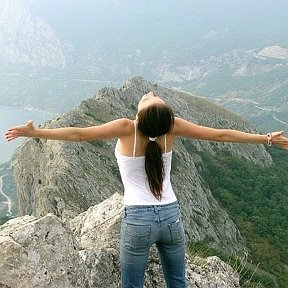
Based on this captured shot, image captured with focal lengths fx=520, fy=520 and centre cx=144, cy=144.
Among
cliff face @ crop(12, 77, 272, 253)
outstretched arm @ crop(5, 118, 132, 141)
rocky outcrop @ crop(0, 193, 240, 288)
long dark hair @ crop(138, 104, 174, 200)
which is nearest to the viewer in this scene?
long dark hair @ crop(138, 104, 174, 200)

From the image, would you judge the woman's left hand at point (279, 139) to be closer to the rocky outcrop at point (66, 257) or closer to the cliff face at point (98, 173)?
the rocky outcrop at point (66, 257)

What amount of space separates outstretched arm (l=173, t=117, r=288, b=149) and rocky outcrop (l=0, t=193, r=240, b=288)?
244 centimetres

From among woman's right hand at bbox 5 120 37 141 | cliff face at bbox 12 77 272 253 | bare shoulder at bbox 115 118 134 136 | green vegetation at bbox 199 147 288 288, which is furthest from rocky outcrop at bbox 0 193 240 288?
green vegetation at bbox 199 147 288 288

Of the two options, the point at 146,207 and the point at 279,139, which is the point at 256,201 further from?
the point at 146,207

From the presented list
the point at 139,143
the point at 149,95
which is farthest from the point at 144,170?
the point at 149,95

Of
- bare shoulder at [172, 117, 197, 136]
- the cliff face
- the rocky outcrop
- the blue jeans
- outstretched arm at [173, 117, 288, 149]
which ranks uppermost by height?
bare shoulder at [172, 117, 197, 136]

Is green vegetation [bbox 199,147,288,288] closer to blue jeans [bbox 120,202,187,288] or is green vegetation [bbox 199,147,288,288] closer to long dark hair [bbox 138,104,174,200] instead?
blue jeans [bbox 120,202,187,288]

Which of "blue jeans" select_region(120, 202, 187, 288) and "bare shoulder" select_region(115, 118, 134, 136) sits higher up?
"bare shoulder" select_region(115, 118, 134, 136)

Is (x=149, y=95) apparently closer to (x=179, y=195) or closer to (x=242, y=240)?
(x=179, y=195)

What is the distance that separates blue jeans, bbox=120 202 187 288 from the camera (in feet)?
21.1

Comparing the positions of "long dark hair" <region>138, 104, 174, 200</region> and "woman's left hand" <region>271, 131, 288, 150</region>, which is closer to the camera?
"long dark hair" <region>138, 104, 174, 200</region>

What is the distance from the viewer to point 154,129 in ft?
20.4

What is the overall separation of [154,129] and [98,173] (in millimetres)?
25865

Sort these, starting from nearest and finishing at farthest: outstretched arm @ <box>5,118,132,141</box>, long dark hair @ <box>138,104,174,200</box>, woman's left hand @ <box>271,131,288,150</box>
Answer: long dark hair @ <box>138,104,174,200</box> < outstretched arm @ <box>5,118,132,141</box> < woman's left hand @ <box>271,131,288,150</box>
